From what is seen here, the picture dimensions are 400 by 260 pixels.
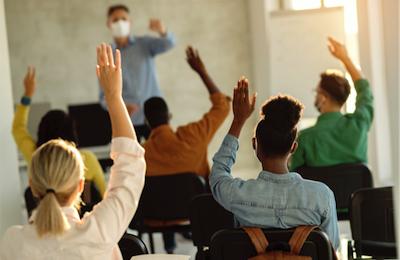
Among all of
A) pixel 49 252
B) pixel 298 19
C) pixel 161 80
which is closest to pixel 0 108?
A: pixel 49 252

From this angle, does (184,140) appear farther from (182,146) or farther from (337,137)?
(337,137)

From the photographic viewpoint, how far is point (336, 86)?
256 centimetres

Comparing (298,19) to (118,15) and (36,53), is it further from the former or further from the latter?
(36,53)

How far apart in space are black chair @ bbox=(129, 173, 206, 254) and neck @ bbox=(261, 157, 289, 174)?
930mm

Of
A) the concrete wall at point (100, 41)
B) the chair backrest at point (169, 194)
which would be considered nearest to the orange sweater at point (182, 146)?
the chair backrest at point (169, 194)

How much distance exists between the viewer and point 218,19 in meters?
5.99

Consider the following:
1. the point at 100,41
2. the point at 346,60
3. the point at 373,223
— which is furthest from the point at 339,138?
the point at 100,41

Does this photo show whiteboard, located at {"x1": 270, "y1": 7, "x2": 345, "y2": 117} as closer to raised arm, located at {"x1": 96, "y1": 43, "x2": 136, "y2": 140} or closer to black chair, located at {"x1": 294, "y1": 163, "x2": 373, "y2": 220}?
black chair, located at {"x1": 294, "y1": 163, "x2": 373, "y2": 220}

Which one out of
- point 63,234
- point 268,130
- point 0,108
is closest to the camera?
point 63,234

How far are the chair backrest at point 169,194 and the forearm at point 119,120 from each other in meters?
1.14

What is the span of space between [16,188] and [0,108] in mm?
489

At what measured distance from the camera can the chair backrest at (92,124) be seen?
4836 mm

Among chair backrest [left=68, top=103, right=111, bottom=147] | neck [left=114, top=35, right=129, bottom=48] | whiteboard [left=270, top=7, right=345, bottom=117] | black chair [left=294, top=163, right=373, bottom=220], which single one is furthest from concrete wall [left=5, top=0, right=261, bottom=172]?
black chair [left=294, top=163, right=373, bottom=220]

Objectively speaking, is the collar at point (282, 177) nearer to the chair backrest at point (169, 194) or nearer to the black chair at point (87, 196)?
the chair backrest at point (169, 194)
